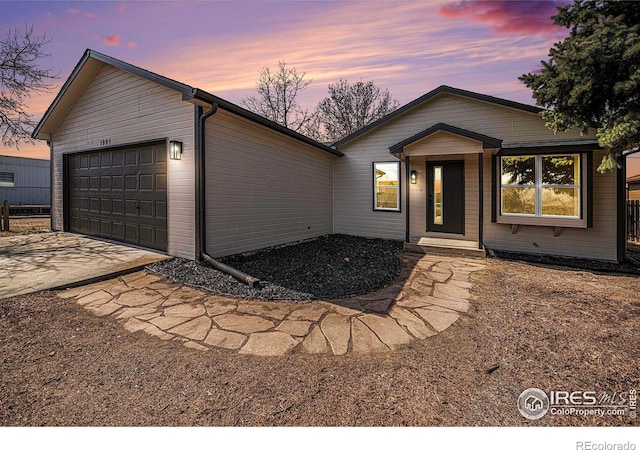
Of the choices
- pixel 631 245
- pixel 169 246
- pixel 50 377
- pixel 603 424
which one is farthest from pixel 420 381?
pixel 631 245

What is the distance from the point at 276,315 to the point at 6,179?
89.3ft

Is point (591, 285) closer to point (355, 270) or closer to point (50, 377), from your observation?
point (355, 270)

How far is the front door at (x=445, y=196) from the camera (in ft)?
26.3

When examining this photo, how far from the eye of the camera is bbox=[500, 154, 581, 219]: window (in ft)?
21.7

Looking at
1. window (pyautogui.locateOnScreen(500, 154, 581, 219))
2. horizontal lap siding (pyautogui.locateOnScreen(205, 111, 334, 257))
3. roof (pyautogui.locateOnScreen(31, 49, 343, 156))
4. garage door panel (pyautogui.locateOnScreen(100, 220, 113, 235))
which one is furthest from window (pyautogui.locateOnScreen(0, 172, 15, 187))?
window (pyautogui.locateOnScreen(500, 154, 581, 219))

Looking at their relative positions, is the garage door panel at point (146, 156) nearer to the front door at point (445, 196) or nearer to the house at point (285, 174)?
the house at point (285, 174)

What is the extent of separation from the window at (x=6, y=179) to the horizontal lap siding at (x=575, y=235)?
28875mm

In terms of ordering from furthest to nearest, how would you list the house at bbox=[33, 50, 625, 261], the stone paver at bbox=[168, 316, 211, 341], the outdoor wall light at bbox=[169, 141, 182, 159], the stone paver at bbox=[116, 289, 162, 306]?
1. the house at bbox=[33, 50, 625, 261]
2. the outdoor wall light at bbox=[169, 141, 182, 159]
3. the stone paver at bbox=[116, 289, 162, 306]
4. the stone paver at bbox=[168, 316, 211, 341]

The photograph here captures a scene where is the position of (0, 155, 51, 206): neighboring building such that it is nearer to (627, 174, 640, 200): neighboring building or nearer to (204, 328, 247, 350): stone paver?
(204, 328, 247, 350): stone paver

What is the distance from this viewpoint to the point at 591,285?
182 inches

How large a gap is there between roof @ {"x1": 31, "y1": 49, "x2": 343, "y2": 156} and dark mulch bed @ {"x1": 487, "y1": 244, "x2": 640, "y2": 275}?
566 centimetres

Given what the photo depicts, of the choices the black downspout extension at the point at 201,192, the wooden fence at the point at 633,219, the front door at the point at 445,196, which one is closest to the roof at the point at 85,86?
the black downspout extension at the point at 201,192

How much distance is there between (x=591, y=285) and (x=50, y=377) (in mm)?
6921

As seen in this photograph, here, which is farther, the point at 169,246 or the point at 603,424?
the point at 169,246
